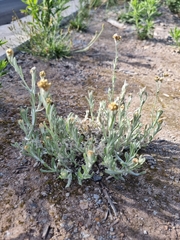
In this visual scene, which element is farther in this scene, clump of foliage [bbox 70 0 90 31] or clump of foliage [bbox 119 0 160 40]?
clump of foliage [bbox 70 0 90 31]

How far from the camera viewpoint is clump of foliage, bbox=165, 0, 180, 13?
707cm

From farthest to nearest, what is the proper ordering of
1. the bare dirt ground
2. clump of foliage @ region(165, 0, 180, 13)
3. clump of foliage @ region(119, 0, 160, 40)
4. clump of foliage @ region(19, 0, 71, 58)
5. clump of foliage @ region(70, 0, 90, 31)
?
clump of foliage @ region(165, 0, 180, 13) < clump of foliage @ region(70, 0, 90, 31) < clump of foliage @ region(119, 0, 160, 40) < clump of foliage @ region(19, 0, 71, 58) < the bare dirt ground

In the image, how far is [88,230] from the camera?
185 centimetres

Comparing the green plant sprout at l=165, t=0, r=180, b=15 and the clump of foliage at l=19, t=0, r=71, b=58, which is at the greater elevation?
the clump of foliage at l=19, t=0, r=71, b=58

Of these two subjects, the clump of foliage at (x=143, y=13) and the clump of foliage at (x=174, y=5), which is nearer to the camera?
the clump of foliage at (x=143, y=13)

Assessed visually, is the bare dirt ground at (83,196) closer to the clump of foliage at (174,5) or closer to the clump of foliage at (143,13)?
the clump of foliage at (143,13)

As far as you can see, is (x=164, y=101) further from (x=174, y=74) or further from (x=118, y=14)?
(x=118, y=14)

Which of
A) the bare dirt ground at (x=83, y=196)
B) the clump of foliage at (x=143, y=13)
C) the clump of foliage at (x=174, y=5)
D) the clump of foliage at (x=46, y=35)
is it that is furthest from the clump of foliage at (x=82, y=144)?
the clump of foliage at (x=174, y=5)

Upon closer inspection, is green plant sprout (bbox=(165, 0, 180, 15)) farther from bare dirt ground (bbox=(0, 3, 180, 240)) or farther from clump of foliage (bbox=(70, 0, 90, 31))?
bare dirt ground (bbox=(0, 3, 180, 240))

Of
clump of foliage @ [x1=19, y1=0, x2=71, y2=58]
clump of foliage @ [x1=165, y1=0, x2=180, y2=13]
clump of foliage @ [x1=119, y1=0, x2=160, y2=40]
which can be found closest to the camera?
clump of foliage @ [x1=19, y1=0, x2=71, y2=58]

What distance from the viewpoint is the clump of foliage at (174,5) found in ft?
23.2

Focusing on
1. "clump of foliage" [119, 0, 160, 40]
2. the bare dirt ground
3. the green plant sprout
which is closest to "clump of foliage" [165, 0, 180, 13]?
the green plant sprout

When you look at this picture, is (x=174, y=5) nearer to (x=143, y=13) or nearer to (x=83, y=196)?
(x=143, y=13)

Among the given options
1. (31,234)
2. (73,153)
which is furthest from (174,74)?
(31,234)
